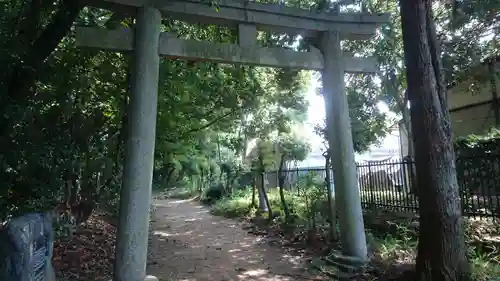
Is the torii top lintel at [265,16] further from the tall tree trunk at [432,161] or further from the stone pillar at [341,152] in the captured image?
the tall tree trunk at [432,161]

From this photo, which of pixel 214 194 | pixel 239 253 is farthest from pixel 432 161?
pixel 214 194

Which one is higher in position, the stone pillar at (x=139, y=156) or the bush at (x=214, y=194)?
the stone pillar at (x=139, y=156)

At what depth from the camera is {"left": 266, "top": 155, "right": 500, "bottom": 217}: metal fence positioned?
569 cm

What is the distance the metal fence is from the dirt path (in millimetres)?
2502

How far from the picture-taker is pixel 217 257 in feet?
21.6

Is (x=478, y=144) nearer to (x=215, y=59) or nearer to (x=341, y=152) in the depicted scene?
(x=341, y=152)

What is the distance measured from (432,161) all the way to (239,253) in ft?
14.0

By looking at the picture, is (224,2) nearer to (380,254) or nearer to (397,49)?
(380,254)

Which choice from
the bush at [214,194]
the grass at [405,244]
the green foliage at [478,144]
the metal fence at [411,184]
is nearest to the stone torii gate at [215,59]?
the grass at [405,244]

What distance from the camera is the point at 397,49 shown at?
28.6 ft

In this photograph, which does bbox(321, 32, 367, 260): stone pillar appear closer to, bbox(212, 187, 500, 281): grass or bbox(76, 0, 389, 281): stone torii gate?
bbox(76, 0, 389, 281): stone torii gate

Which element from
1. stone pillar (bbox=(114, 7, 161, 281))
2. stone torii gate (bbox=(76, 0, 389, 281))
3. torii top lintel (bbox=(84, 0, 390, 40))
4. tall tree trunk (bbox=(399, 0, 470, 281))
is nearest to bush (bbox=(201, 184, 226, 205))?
stone torii gate (bbox=(76, 0, 389, 281))

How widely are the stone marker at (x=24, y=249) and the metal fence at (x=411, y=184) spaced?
597cm

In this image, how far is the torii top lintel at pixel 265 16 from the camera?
186 inches
